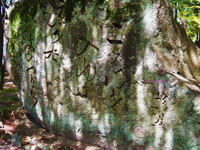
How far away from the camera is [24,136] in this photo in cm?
389

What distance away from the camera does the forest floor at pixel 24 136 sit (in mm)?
3545

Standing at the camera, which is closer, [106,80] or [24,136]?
[106,80]

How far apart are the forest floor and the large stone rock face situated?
0.53 ft

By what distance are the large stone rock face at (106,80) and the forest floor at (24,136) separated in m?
0.16

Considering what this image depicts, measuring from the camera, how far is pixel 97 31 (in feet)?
10.8

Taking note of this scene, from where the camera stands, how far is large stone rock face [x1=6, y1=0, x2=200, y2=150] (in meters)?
2.89

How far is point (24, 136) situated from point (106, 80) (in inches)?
80.3

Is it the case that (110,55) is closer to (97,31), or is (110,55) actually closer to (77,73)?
(97,31)

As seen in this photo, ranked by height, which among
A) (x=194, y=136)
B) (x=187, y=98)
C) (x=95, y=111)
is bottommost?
(x=194, y=136)

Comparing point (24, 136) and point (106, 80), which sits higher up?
point (106, 80)

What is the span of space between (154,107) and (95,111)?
1.01 m

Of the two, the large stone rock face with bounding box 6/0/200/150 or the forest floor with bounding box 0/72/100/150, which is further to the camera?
the forest floor with bounding box 0/72/100/150

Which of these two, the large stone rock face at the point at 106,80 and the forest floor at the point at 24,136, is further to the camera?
the forest floor at the point at 24,136

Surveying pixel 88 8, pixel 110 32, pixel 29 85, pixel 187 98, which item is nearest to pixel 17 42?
pixel 29 85
